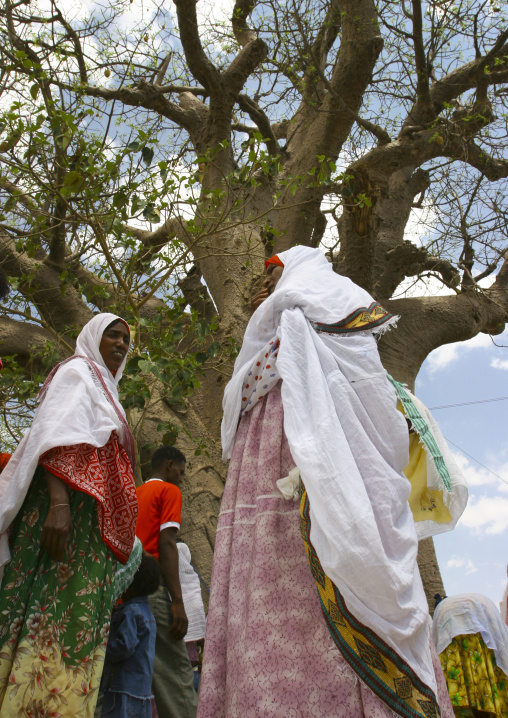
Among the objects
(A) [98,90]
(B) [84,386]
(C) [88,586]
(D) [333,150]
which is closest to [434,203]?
(D) [333,150]

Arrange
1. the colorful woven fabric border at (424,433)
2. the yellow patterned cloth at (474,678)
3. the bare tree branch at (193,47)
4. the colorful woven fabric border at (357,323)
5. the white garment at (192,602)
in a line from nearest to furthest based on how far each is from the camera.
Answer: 1. the colorful woven fabric border at (357,323)
2. the colorful woven fabric border at (424,433)
3. the white garment at (192,602)
4. the yellow patterned cloth at (474,678)
5. the bare tree branch at (193,47)

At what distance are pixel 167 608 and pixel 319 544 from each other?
1.31m

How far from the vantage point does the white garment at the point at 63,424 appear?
76.5 inches

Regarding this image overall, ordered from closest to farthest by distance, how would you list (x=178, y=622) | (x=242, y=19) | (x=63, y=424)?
1. (x=63, y=424)
2. (x=178, y=622)
3. (x=242, y=19)

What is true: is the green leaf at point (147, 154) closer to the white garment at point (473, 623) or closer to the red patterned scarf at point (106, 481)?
the red patterned scarf at point (106, 481)

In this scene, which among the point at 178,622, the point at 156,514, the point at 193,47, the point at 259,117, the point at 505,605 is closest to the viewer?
the point at 178,622

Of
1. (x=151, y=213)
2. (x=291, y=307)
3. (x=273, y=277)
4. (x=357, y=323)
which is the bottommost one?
(x=357, y=323)

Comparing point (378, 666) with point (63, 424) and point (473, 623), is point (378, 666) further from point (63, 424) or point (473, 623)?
point (473, 623)

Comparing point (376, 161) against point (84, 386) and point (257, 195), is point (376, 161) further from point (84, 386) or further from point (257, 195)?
point (84, 386)

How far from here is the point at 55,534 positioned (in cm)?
186

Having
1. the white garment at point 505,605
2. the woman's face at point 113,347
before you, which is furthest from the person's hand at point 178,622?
the white garment at point 505,605

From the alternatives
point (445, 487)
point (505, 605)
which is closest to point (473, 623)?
point (505, 605)

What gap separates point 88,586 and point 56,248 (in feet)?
12.3

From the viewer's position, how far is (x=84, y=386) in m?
2.24
